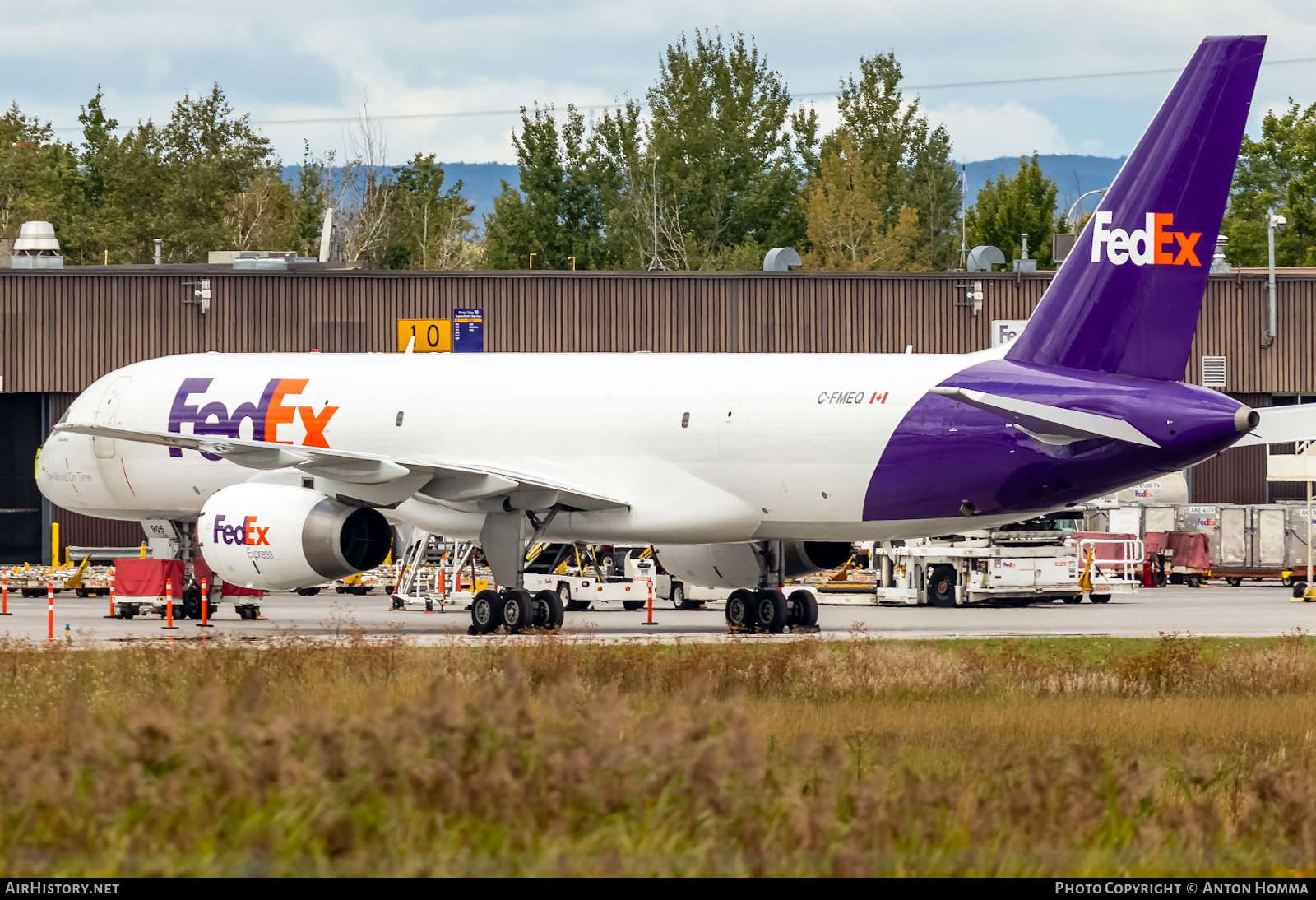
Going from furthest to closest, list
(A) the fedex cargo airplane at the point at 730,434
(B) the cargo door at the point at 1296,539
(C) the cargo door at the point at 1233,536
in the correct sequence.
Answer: (C) the cargo door at the point at 1233,536
(B) the cargo door at the point at 1296,539
(A) the fedex cargo airplane at the point at 730,434

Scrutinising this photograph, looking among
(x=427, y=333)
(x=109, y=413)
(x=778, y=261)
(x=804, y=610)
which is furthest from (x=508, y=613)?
(x=778, y=261)

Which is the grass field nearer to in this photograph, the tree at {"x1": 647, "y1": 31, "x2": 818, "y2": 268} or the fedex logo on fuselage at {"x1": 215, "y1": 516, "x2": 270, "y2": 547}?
the fedex logo on fuselage at {"x1": 215, "y1": 516, "x2": 270, "y2": 547}

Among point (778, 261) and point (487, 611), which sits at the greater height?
point (778, 261)

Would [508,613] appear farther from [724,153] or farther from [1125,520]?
[724,153]

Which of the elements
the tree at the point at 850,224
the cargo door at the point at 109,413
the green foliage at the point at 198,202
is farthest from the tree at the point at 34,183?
the cargo door at the point at 109,413

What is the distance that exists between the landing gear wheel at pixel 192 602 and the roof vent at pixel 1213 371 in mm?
28608

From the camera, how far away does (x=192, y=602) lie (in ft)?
106

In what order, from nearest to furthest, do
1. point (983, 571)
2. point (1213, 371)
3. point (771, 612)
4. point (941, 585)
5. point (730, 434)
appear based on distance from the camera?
Result: point (730, 434), point (771, 612), point (983, 571), point (941, 585), point (1213, 371)

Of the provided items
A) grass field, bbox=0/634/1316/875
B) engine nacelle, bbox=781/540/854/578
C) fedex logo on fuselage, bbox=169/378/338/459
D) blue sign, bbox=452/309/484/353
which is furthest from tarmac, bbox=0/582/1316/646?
grass field, bbox=0/634/1316/875

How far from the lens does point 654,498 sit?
27875 millimetres

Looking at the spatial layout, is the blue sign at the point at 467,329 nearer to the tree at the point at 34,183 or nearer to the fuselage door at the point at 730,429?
the fuselage door at the point at 730,429

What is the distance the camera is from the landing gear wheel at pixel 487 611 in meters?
27.5

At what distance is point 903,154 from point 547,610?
8380 centimetres

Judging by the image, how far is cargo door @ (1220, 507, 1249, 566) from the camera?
46.1m
